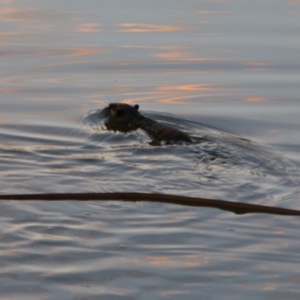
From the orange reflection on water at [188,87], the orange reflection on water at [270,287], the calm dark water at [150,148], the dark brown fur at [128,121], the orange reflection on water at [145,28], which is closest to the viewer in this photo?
the orange reflection on water at [270,287]

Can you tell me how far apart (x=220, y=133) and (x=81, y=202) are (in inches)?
138

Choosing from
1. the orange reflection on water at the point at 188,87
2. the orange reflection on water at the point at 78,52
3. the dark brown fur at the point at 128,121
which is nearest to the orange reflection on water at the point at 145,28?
the orange reflection on water at the point at 78,52

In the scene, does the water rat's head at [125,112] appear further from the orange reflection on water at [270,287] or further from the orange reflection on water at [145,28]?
the orange reflection on water at [270,287]

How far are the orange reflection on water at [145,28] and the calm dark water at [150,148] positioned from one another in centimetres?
6

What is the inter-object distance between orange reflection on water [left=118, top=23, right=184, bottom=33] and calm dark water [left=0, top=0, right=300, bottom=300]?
0.21 feet

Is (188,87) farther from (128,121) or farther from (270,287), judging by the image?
(270,287)

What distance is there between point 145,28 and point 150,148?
22.0 feet

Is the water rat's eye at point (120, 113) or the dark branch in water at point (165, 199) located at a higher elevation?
the water rat's eye at point (120, 113)

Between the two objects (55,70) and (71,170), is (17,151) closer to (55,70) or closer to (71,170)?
(71,170)

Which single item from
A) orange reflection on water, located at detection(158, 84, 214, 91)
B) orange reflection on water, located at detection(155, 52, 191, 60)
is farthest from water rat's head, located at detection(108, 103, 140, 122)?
orange reflection on water, located at detection(155, 52, 191, 60)

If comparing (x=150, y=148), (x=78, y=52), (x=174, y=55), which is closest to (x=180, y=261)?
(x=150, y=148)

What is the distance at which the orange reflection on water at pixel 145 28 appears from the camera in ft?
51.5

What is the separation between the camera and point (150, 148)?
A: 31.3ft

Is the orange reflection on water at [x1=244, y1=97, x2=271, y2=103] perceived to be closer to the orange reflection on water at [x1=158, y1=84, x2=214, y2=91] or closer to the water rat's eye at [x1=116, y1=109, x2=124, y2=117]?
the orange reflection on water at [x1=158, y1=84, x2=214, y2=91]
